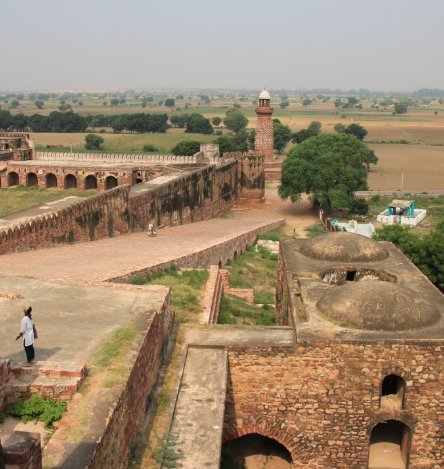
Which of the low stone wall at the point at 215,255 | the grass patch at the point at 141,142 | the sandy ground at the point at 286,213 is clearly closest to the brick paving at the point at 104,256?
the low stone wall at the point at 215,255

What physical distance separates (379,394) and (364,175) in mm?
21615

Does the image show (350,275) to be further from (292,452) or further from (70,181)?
(70,181)

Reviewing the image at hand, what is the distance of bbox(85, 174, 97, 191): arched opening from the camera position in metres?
28.1

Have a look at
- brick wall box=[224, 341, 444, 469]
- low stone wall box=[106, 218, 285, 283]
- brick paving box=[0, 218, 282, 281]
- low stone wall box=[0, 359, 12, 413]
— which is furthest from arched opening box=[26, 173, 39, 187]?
low stone wall box=[0, 359, 12, 413]

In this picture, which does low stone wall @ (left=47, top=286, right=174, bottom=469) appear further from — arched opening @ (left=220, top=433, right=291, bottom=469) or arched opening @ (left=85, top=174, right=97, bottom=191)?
arched opening @ (left=85, top=174, right=97, bottom=191)

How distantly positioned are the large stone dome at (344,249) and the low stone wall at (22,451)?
Result: 7791mm

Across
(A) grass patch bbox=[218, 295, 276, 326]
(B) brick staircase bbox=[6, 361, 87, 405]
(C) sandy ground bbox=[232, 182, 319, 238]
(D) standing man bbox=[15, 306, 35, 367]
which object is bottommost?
(C) sandy ground bbox=[232, 182, 319, 238]

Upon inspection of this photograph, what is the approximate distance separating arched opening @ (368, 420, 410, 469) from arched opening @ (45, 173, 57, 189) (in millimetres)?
23394

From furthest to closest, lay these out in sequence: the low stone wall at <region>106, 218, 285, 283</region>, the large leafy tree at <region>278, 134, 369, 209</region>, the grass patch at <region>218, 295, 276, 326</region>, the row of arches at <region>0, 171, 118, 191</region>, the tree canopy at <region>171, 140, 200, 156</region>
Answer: the tree canopy at <region>171, 140, 200, 156</region> < the row of arches at <region>0, 171, 118, 191</region> < the large leafy tree at <region>278, 134, 369, 209</region> < the grass patch at <region>218, 295, 276, 326</region> < the low stone wall at <region>106, 218, 285, 283</region>

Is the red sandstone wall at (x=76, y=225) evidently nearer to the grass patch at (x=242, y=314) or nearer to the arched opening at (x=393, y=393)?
the grass patch at (x=242, y=314)

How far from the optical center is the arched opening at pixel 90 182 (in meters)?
28.1

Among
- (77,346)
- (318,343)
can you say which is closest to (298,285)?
(318,343)

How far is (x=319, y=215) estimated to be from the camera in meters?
29.0

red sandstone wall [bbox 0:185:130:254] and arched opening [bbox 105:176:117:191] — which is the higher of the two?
red sandstone wall [bbox 0:185:130:254]
